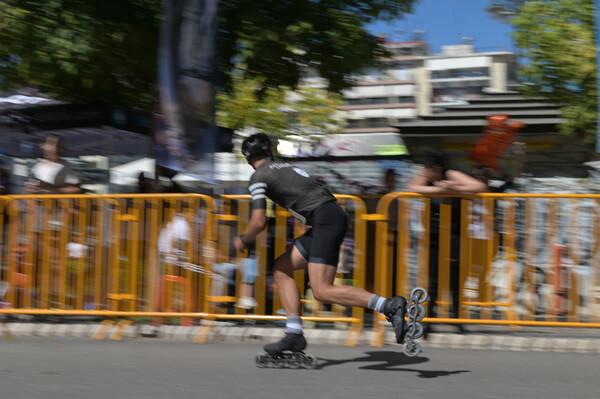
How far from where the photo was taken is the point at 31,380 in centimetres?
562

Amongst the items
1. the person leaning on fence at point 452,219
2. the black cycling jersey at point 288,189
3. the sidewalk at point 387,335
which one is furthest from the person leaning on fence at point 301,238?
the person leaning on fence at point 452,219

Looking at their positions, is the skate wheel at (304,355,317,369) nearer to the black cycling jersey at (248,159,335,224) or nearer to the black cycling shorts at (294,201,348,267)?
the black cycling shorts at (294,201,348,267)

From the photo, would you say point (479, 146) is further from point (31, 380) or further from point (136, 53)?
point (31, 380)

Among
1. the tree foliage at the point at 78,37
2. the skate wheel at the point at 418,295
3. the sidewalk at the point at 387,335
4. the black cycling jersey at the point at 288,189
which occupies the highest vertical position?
the tree foliage at the point at 78,37

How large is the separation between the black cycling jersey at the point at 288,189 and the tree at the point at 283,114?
1408cm

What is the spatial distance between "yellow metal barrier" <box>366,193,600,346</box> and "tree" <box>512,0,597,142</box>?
7799 mm

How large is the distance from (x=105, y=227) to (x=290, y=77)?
433cm

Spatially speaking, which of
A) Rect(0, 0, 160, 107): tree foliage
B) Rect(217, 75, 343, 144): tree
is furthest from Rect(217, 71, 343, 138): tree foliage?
Rect(0, 0, 160, 107): tree foliage

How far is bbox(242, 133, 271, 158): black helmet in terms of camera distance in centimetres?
630

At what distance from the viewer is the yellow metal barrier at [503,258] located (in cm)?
750

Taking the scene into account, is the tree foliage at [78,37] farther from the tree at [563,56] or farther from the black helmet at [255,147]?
the tree at [563,56]

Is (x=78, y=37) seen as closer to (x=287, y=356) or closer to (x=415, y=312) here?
(x=287, y=356)

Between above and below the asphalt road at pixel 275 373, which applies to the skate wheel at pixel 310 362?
above

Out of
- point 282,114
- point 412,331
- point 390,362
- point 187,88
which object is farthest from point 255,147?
point 282,114
